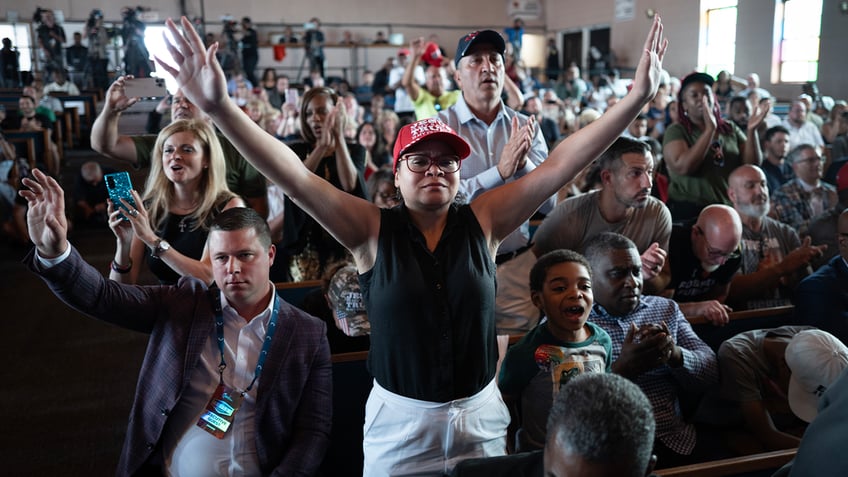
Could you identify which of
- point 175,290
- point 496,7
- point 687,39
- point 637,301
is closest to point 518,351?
point 637,301

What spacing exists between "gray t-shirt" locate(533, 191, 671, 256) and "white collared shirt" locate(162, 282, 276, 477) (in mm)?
1161

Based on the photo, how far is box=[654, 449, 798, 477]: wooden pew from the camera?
155 centimetres

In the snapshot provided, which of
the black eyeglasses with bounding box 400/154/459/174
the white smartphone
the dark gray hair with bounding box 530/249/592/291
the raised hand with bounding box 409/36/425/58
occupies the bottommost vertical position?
the dark gray hair with bounding box 530/249/592/291

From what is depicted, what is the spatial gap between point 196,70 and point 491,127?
1297mm

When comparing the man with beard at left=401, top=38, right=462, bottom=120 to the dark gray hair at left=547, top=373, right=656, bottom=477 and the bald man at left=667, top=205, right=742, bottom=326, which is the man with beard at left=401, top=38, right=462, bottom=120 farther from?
the dark gray hair at left=547, top=373, right=656, bottom=477

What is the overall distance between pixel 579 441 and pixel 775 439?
1.38m

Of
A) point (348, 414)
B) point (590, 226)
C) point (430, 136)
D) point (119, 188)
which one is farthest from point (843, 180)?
point (119, 188)

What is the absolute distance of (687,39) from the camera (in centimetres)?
1113

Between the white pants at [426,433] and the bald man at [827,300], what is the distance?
1660 millimetres

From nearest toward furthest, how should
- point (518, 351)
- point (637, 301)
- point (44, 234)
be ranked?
point (44, 234) → point (518, 351) → point (637, 301)

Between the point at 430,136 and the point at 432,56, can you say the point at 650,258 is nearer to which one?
the point at 430,136

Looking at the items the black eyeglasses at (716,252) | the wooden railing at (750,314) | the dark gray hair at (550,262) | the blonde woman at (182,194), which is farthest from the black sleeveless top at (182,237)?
the black eyeglasses at (716,252)

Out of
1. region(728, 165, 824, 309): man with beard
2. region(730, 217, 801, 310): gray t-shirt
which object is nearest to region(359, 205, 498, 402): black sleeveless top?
region(728, 165, 824, 309): man with beard

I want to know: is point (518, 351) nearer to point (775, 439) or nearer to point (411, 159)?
point (411, 159)
